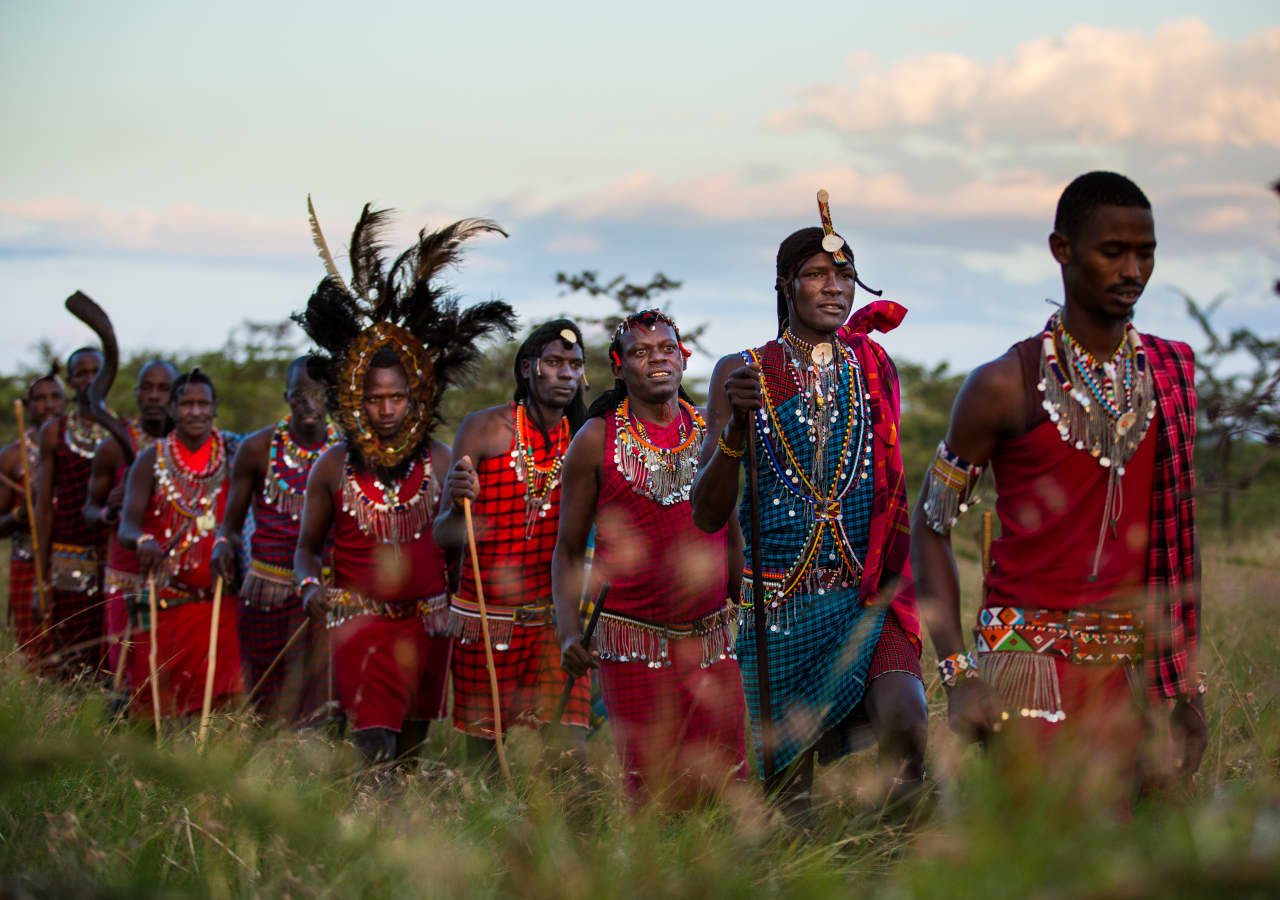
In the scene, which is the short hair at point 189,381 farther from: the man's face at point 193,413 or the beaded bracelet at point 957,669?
the beaded bracelet at point 957,669

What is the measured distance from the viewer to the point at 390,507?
7.86 m

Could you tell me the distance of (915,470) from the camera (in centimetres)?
2584

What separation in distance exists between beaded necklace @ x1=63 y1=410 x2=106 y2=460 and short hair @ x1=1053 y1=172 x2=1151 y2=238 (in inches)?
343

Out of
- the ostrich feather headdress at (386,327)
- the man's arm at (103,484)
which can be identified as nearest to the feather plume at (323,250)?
the ostrich feather headdress at (386,327)

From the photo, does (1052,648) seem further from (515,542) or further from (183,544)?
(183,544)

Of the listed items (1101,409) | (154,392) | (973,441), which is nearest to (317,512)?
(154,392)

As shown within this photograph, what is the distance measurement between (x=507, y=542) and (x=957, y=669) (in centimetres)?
350

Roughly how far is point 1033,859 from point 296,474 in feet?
22.7

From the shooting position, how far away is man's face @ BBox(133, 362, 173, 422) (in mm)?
10695

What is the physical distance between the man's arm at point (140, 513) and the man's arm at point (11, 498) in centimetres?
223

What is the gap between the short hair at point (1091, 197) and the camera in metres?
4.40

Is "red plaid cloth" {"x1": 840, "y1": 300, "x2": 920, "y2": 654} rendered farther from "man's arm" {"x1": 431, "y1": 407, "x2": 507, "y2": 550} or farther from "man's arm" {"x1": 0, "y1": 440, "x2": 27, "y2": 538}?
"man's arm" {"x1": 0, "y1": 440, "x2": 27, "y2": 538}

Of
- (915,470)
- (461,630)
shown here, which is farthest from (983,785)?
(915,470)

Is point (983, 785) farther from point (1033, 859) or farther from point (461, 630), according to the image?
point (461, 630)
